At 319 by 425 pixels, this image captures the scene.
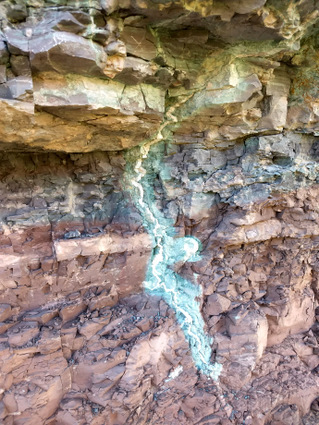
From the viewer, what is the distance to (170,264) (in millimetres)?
4586

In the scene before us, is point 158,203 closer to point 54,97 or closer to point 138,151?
point 138,151

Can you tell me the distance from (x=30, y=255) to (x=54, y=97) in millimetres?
2141

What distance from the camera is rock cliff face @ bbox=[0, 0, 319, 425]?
296 centimetres

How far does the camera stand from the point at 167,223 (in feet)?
14.9

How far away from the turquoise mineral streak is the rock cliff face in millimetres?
23

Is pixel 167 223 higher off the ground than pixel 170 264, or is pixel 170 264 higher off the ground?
pixel 167 223

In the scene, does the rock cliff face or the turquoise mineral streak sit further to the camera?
the turquoise mineral streak

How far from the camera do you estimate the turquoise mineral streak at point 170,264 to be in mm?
4352

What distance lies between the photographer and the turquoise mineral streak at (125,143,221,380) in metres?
4.35

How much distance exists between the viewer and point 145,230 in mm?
4445

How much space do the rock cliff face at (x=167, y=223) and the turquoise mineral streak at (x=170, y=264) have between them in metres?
0.02

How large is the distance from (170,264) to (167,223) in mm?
662

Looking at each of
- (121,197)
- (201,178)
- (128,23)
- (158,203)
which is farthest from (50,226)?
(128,23)

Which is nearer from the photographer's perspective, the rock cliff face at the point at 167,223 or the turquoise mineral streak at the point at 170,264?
the rock cliff face at the point at 167,223
